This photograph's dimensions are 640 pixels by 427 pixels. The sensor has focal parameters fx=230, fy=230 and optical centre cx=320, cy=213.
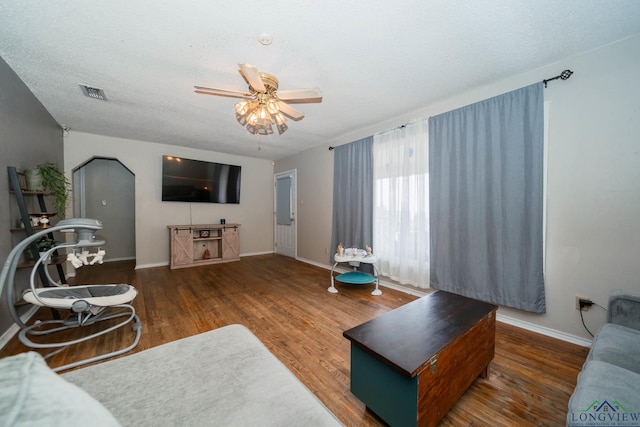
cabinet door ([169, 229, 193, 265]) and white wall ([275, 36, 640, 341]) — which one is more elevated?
white wall ([275, 36, 640, 341])

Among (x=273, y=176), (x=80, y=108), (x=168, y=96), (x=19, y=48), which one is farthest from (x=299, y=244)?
(x=19, y=48)

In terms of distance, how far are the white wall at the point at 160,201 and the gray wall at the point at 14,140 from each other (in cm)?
127

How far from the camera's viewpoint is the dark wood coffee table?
1114 millimetres

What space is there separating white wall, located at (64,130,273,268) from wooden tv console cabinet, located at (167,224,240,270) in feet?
1.39

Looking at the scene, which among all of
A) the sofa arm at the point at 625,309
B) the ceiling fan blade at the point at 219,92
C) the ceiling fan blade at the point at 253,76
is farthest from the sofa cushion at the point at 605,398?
the ceiling fan blade at the point at 219,92

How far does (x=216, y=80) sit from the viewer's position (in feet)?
7.87

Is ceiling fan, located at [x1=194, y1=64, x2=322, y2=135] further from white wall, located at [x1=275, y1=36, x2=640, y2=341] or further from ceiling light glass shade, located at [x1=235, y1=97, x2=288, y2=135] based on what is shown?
white wall, located at [x1=275, y1=36, x2=640, y2=341]

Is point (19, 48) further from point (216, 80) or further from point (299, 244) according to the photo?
point (299, 244)

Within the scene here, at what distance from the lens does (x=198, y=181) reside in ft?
16.8

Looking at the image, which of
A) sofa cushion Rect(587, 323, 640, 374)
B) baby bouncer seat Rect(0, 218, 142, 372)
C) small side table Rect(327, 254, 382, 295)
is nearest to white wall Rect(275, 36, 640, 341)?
sofa cushion Rect(587, 323, 640, 374)

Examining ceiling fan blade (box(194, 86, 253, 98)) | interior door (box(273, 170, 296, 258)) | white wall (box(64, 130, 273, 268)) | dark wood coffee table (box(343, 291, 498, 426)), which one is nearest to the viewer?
dark wood coffee table (box(343, 291, 498, 426))

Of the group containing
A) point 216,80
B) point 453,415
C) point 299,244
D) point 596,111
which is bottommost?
point 453,415

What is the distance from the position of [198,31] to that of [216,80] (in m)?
0.63

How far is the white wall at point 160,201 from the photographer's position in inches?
168
